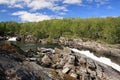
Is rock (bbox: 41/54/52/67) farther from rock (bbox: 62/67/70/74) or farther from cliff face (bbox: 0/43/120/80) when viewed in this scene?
rock (bbox: 62/67/70/74)

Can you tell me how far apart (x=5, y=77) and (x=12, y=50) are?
11.8 metres

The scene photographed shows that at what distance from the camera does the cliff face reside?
30.9 metres

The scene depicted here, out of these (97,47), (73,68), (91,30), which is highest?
(91,30)

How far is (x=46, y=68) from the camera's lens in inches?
1528

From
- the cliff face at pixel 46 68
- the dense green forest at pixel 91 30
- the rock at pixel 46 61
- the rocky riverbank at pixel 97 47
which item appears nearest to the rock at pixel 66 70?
the cliff face at pixel 46 68

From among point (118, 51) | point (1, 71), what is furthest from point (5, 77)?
point (118, 51)

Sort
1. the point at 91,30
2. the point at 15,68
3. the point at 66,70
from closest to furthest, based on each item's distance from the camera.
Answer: the point at 15,68 → the point at 66,70 → the point at 91,30

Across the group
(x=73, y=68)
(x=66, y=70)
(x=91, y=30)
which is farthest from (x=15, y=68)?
(x=91, y=30)

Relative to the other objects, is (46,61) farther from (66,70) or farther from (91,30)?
(91,30)

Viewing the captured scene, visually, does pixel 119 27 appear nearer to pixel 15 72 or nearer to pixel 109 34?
pixel 109 34

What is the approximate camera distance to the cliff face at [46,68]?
3088 centimetres

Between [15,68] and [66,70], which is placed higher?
[15,68]

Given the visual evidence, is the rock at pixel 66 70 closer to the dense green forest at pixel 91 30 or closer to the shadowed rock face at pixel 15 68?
the shadowed rock face at pixel 15 68

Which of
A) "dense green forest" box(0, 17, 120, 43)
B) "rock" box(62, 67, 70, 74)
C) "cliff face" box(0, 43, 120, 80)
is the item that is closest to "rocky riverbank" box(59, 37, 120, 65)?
"dense green forest" box(0, 17, 120, 43)
